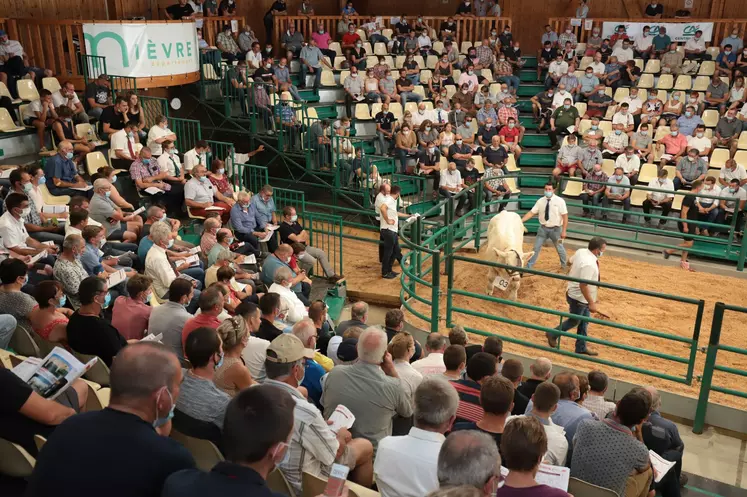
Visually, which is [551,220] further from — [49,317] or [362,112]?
[49,317]

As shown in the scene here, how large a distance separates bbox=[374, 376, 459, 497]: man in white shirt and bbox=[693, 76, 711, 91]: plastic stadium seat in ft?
53.3

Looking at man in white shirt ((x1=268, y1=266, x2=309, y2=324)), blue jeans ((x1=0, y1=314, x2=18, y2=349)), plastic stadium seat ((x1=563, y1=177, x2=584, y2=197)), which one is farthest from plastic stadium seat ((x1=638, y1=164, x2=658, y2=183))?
blue jeans ((x1=0, y1=314, x2=18, y2=349))

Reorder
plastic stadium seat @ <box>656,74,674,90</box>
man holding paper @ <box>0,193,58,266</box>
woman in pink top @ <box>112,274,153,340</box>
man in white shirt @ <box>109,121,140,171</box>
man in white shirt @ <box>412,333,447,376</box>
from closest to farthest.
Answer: man in white shirt @ <box>412,333,447,376</box>
woman in pink top @ <box>112,274,153,340</box>
man holding paper @ <box>0,193,58,266</box>
man in white shirt @ <box>109,121,140,171</box>
plastic stadium seat @ <box>656,74,674,90</box>

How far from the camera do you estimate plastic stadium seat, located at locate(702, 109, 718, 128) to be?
52.4 feet

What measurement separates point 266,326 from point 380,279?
18.4 ft

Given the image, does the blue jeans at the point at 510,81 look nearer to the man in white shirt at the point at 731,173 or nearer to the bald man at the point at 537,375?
the man in white shirt at the point at 731,173

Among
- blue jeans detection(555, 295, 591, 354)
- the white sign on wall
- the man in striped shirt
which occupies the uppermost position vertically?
the white sign on wall

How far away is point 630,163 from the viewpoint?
45.8 feet

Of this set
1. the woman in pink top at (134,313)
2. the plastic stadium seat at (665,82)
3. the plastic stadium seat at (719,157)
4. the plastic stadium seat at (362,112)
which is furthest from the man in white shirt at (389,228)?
the plastic stadium seat at (665,82)

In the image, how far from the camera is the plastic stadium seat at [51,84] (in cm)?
1272

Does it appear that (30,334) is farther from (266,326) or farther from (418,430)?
(418,430)

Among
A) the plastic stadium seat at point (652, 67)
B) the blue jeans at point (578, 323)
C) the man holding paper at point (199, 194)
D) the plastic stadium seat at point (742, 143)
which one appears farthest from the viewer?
the plastic stadium seat at point (652, 67)

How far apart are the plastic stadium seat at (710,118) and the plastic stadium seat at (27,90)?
554 inches

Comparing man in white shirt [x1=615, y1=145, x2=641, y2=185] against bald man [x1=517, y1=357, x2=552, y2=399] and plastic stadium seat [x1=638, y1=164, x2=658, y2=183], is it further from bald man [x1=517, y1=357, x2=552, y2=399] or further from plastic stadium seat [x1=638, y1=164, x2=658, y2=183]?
bald man [x1=517, y1=357, x2=552, y2=399]
